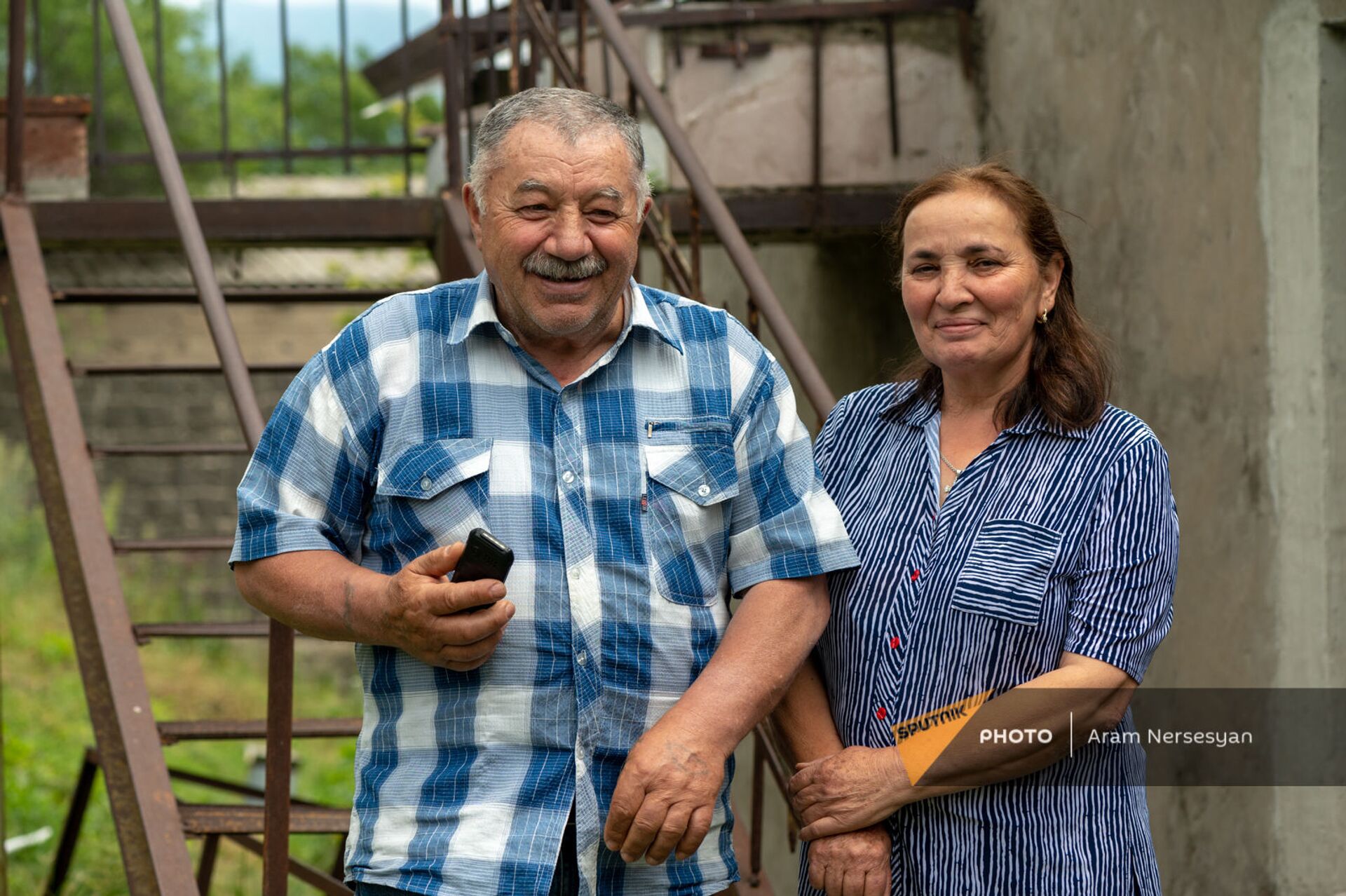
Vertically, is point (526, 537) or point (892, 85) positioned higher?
point (892, 85)

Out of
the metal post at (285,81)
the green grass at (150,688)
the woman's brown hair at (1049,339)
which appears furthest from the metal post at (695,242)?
the green grass at (150,688)

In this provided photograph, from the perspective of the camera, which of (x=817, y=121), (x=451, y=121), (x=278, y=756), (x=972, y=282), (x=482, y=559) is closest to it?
(x=482, y=559)

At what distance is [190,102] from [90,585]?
28.6 m

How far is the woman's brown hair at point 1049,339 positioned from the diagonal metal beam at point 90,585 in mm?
2244

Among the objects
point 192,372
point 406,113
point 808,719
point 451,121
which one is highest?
point 406,113

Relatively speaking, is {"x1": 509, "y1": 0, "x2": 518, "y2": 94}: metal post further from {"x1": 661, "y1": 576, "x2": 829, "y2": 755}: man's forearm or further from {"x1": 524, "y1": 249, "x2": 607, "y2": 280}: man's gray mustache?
{"x1": 661, "y1": 576, "x2": 829, "y2": 755}: man's forearm

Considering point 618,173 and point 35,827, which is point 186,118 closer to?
point 35,827

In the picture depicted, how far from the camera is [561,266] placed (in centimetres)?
186

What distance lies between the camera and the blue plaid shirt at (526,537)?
183cm

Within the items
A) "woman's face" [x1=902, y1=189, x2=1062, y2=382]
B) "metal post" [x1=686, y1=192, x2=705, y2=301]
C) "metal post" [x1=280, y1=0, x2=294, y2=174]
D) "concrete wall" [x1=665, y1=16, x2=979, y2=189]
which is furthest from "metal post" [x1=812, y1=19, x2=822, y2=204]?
"woman's face" [x1=902, y1=189, x2=1062, y2=382]

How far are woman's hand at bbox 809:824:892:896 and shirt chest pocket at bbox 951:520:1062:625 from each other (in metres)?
0.36

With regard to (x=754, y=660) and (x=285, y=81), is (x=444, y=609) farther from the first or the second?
(x=285, y=81)

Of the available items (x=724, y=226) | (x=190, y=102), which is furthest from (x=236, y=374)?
(x=190, y=102)

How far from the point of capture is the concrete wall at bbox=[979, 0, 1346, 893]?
3.06 metres
